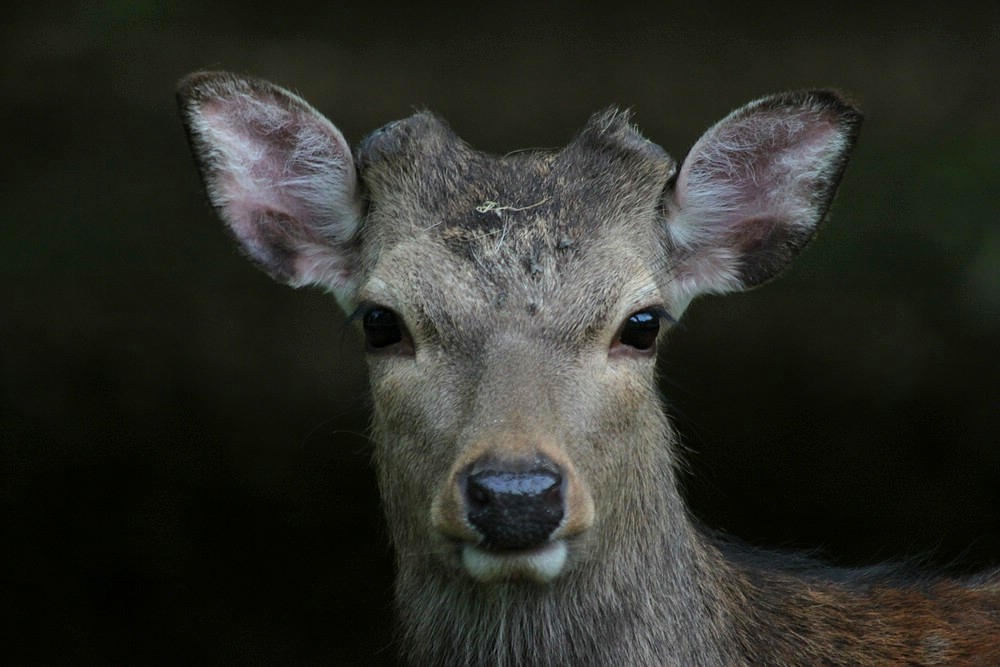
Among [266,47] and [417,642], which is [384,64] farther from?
[417,642]

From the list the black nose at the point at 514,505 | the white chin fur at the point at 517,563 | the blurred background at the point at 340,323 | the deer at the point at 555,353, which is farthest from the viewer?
the blurred background at the point at 340,323

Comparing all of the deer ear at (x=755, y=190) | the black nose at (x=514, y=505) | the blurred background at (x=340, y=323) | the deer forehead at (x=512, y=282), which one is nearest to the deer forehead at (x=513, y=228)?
the deer forehead at (x=512, y=282)

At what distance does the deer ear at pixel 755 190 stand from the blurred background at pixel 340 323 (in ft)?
13.7

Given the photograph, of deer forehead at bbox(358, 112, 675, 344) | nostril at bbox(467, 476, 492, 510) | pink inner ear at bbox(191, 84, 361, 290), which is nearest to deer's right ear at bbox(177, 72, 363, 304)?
pink inner ear at bbox(191, 84, 361, 290)

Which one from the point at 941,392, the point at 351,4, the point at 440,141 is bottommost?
the point at 941,392

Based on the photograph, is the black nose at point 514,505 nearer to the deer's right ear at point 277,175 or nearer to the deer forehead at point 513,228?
the deer forehead at point 513,228

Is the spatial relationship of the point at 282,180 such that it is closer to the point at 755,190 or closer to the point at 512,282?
the point at 512,282

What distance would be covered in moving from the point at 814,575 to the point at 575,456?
171 centimetres

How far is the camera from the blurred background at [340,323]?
894 centimetres

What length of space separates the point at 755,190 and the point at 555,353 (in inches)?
50.3

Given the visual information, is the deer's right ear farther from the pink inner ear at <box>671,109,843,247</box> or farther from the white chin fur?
the white chin fur

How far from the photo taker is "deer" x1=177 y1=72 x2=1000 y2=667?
158 inches

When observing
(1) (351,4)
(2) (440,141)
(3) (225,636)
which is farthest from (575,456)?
(3) (225,636)

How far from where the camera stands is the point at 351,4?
8945 mm
